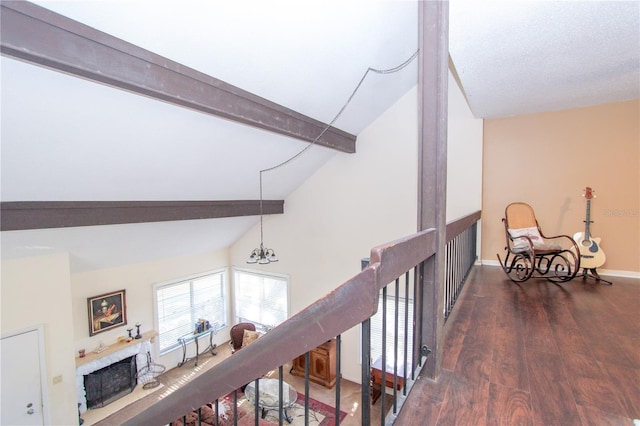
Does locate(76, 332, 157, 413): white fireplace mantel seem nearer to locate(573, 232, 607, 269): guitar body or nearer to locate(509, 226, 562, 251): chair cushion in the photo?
locate(509, 226, 562, 251): chair cushion

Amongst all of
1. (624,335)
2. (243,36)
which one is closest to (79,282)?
(243,36)

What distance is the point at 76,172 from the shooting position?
3.26 m

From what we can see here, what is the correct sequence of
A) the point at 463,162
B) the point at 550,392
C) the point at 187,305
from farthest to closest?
1. the point at 187,305
2. the point at 463,162
3. the point at 550,392

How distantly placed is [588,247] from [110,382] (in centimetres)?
796

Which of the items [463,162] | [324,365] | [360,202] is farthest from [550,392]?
[324,365]

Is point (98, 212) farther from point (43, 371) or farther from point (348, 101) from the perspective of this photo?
point (348, 101)

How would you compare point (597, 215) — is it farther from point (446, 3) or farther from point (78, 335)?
point (78, 335)

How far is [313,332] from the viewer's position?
33.6 inches

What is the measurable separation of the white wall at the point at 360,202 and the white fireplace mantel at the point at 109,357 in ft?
9.92

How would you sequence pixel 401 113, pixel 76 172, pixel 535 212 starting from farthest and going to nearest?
pixel 401 113, pixel 535 212, pixel 76 172

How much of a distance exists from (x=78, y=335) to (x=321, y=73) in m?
6.14

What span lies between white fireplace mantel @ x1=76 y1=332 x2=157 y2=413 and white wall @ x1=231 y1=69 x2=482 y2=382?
302 cm

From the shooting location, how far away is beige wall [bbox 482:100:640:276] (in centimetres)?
369

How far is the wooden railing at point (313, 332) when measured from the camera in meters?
0.81
